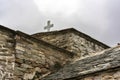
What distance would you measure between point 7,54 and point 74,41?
3859mm

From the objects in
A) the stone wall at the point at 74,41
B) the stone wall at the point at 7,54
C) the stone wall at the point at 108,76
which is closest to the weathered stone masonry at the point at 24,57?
the stone wall at the point at 7,54

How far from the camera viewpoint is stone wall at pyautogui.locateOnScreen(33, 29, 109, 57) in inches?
444

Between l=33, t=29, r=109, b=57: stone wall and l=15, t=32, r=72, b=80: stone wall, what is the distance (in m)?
1.54

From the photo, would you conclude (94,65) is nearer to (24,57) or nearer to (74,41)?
(24,57)

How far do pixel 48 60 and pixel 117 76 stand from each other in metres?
3.26

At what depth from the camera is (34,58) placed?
8.84 m

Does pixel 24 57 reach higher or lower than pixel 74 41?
lower

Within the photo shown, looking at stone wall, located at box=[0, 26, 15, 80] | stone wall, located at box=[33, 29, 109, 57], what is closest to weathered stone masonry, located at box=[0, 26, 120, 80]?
stone wall, located at box=[0, 26, 15, 80]

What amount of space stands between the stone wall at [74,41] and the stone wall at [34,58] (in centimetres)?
154

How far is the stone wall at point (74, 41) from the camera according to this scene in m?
11.3

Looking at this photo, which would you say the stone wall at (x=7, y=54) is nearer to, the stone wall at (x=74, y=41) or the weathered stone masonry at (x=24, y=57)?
the weathered stone masonry at (x=24, y=57)

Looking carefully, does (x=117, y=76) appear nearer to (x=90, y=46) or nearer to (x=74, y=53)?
(x=74, y=53)

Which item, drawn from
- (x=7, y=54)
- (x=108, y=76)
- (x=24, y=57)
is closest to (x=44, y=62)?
(x=24, y=57)

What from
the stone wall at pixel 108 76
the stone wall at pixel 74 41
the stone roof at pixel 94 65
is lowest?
the stone wall at pixel 108 76
